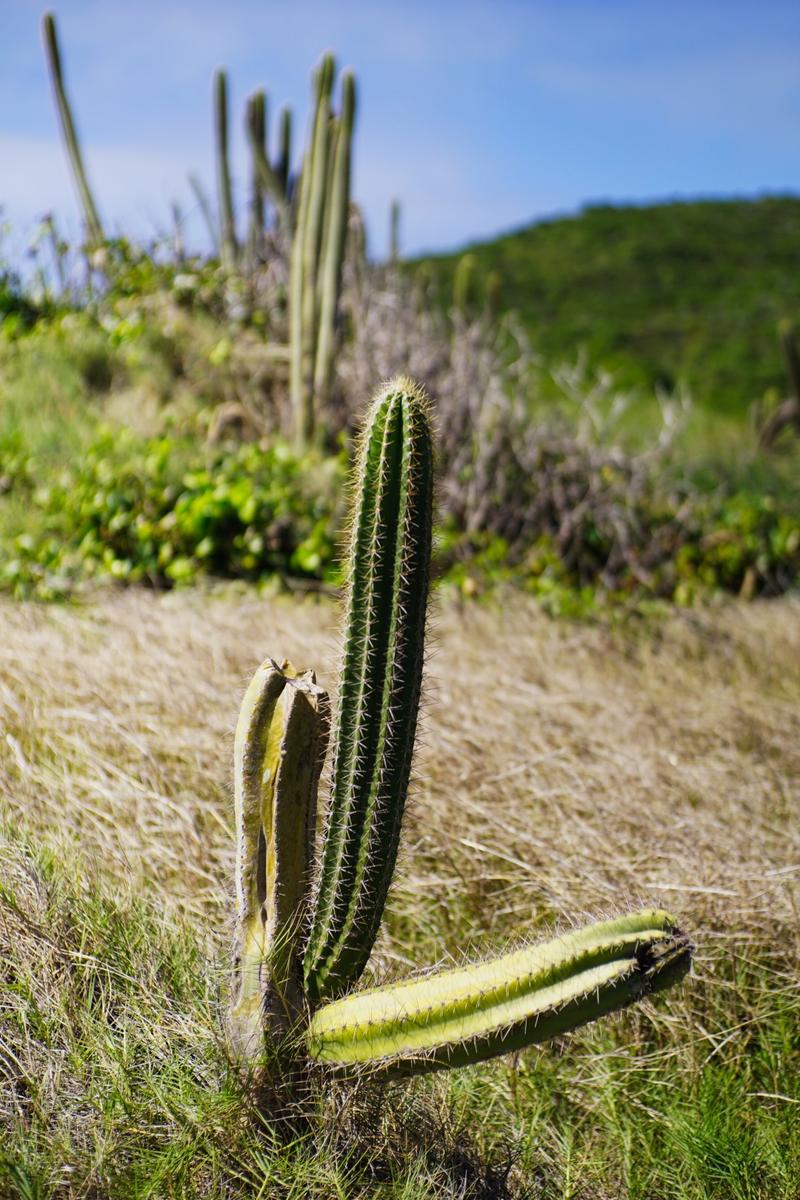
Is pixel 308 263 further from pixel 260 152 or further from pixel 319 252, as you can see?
pixel 260 152

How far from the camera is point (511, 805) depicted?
8.81 feet

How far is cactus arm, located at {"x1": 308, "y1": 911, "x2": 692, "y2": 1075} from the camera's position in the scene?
5.10ft

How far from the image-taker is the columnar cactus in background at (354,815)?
1671 mm

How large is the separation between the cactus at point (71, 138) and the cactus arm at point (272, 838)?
22.7ft

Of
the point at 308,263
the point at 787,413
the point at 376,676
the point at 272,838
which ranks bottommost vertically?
the point at 272,838

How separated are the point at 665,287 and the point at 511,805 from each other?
29.0 meters

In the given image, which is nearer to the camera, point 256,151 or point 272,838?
point 272,838

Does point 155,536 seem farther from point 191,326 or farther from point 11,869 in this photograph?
point 11,869

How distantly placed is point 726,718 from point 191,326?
427 cm

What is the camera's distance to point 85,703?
299 cm

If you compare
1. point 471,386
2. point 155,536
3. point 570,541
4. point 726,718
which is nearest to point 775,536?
point 570,541

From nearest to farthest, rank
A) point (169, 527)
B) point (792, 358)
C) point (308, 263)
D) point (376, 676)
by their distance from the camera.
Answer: point (376, 676) < point (169, 527) < point (308, 263) < point (792, 358)

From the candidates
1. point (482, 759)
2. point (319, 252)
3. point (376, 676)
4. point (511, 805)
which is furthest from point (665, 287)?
point (376, 676)

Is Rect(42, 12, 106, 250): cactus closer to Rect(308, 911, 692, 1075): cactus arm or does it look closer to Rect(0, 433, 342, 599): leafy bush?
Rect(0, 433, 342, 599): leafy bush
